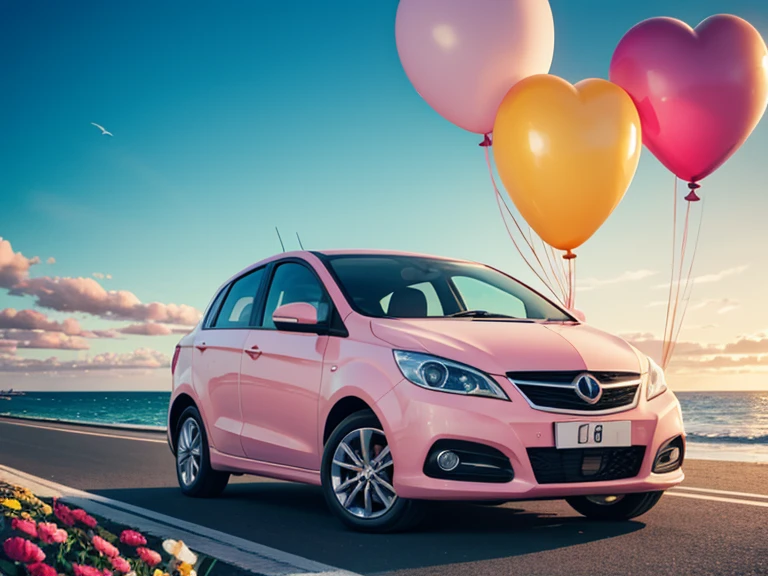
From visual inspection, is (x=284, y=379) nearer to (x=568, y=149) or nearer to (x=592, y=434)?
(x=592, y=434)

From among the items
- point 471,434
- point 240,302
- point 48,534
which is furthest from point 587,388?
point 240,302

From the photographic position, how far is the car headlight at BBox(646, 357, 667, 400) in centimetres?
559

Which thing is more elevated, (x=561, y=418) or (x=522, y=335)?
(x=522, y=335)

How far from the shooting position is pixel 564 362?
5262 millimetres

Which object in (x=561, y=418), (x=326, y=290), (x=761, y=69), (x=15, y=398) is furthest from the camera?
(x=15, y=398)

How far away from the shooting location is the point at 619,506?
19.7 feet

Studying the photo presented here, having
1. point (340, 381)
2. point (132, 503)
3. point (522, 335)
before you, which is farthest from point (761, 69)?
point (132, 503)

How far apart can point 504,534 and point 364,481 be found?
88 cm

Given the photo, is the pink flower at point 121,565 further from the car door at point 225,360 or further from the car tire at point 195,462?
the car tire at point 195,462

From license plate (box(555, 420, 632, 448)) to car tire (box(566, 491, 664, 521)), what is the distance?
2.51ft

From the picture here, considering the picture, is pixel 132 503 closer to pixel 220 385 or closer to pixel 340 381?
pixel 220 385

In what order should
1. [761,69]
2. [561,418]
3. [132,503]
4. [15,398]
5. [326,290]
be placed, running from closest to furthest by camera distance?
[561,418] → [326,290] → [132,503] → [761,69] → [15,398]

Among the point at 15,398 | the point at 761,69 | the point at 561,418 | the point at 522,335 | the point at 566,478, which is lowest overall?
the point at 15,398

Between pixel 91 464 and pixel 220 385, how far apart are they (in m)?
4.23
